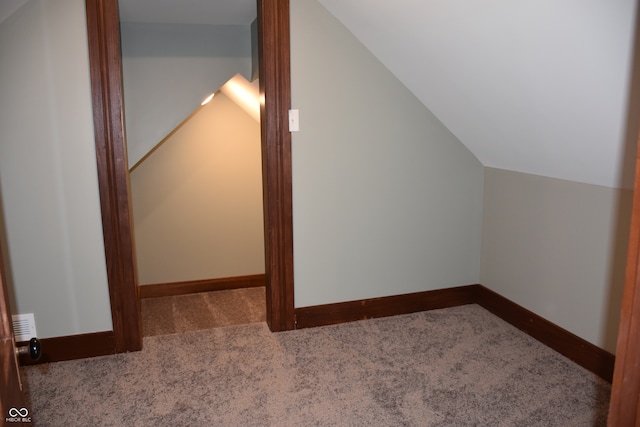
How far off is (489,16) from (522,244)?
4.57ft

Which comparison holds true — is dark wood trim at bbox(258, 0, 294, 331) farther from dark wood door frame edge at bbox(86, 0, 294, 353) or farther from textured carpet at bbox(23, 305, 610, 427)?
textured carpet at bbox(23, 305, 610, 427)

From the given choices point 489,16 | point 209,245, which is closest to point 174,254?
point 209,245

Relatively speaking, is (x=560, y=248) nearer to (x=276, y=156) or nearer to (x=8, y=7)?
(x=276, y=156)

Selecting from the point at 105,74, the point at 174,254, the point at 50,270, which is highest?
the point at 105,74

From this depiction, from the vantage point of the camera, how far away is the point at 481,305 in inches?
120

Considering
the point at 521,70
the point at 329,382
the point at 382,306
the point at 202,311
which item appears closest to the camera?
the point at 521,70

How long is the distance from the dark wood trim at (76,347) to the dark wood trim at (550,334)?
214cm

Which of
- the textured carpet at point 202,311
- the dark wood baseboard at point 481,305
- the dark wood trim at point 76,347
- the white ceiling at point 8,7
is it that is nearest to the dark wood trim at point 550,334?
the dark wood baseboard at point 481,305

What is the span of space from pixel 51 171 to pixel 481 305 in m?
2.51

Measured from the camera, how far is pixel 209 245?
371 cm

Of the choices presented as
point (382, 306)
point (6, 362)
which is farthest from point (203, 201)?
point (6, 362)

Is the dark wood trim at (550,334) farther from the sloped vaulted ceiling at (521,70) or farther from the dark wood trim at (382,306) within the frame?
the sloped vaulted ceiling at (521,70)

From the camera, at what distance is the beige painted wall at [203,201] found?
11.5 ft

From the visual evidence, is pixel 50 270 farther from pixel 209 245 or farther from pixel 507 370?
pixel 507 370
